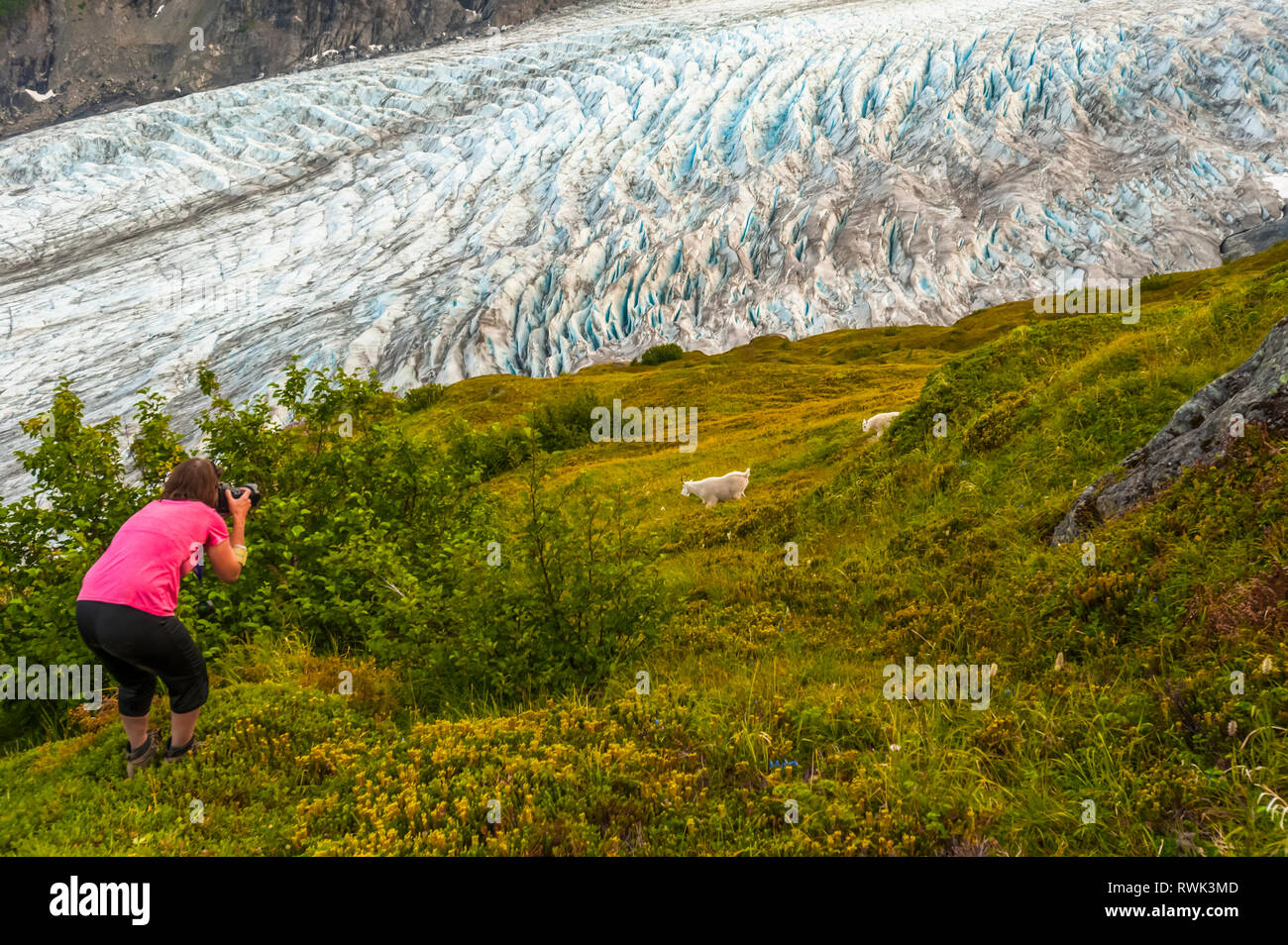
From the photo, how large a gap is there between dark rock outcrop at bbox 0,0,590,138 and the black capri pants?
679 feet

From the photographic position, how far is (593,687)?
780 cm

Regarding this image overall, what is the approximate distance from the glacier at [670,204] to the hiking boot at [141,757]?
194 ft

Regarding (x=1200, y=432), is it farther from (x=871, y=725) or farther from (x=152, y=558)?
(x=152, y=558)

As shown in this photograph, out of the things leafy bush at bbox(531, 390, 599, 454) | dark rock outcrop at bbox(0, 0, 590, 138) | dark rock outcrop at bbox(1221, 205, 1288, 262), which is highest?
dark rock outcrop at bbox(0, 0, 590, 138)

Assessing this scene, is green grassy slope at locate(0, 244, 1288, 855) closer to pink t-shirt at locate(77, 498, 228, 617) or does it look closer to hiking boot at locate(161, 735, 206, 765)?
hiking boot at locate(161, 735, 206, 765)

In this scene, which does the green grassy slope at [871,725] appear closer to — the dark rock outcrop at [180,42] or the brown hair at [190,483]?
the brown hair at [190,483]

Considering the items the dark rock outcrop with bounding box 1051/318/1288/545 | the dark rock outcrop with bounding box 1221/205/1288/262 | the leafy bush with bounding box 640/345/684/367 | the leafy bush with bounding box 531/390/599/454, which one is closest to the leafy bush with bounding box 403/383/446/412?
the leafy bush with bounding box 531/390/599/454

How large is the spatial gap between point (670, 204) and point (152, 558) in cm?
8100

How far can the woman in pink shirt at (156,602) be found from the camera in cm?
599

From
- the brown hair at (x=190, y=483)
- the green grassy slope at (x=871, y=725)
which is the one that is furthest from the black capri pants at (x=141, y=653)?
the brown hair at (x=190, y=483)

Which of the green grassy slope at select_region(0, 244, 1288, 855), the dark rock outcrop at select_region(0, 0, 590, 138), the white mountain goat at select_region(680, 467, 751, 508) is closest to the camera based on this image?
the green grassy slope at select_region(0, 244, 1288, 855)

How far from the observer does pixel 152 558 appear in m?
6.12

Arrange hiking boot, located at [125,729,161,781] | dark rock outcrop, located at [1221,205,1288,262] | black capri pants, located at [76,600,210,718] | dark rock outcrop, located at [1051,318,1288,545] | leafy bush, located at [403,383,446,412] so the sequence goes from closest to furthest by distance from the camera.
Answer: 1. black capri pants, located at [76,600,210,718]
2. hiking boot, located at [125,729,161,781]
3. dark rock outcrop, located at [1051,318,1288,545]
4. leafy bush, located at [403,383,446,412]
5. dark rock outcrop, located at [1221,205,1288,262]

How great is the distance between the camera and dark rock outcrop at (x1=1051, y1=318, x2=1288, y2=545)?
760cm
